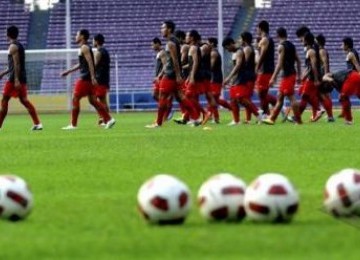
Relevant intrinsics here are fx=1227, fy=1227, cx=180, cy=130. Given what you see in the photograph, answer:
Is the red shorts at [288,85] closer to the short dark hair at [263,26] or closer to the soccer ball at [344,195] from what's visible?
the short dark hair at [263,26]

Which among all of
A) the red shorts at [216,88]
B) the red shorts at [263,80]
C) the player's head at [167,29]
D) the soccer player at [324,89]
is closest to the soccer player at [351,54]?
the soccer player at [324,89]

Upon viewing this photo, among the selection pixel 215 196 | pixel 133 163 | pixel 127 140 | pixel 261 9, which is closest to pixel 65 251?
pixel 215 196

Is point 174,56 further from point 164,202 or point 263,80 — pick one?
point 164,202

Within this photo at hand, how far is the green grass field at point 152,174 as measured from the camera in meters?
7.16

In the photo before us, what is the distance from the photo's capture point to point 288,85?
89.8 feet

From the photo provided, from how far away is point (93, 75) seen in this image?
25.8 meters

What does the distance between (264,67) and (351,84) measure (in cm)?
279

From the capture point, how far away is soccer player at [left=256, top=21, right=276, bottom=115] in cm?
2788

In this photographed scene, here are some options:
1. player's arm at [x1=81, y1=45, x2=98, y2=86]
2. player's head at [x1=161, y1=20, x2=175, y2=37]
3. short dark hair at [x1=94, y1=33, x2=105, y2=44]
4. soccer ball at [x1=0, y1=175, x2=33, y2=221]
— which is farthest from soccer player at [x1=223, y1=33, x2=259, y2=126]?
soccer ball at [x1=0, y1=175, x2=33, y2=221]

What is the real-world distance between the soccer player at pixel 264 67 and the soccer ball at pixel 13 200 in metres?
19.5

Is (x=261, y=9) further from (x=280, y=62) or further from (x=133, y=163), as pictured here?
(x=133, y=163)

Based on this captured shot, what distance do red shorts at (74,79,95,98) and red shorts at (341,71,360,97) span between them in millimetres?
5594

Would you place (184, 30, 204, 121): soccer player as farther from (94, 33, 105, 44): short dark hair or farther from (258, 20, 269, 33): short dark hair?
(94, 33, 105, 44): short dark hair

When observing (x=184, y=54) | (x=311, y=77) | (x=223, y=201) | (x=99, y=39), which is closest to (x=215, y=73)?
(x=184, y=54)
